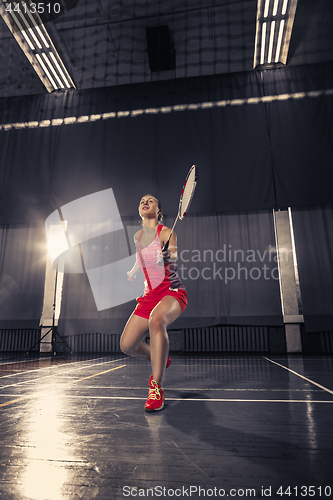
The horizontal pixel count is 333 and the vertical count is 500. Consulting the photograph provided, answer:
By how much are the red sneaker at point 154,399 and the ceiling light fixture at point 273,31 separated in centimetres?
678

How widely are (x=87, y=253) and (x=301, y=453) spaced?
6618 millimetres

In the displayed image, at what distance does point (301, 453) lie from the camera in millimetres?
941

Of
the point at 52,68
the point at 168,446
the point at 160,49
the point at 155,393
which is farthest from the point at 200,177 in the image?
the point at 168,446

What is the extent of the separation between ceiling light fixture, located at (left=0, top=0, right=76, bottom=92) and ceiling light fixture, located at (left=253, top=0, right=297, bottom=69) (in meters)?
4.19

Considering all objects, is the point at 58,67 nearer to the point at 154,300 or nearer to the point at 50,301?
the point at 50,301

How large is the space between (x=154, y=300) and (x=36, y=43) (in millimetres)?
6985

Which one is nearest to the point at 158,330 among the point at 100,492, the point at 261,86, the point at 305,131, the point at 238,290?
the point at 100,492

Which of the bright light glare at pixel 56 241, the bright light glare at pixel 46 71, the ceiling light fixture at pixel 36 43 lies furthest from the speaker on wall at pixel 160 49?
the bright light glare at pixel 56 241

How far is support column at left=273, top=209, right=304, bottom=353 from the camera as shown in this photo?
627 cm

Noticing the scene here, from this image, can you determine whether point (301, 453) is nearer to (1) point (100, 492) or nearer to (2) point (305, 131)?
(1) point (100, 492)

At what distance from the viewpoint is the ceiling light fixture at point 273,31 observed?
5711 millimetres

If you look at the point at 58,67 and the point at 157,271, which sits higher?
the point at 58,67

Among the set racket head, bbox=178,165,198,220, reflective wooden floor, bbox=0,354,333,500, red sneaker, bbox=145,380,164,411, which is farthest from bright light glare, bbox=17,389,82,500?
racket head, bbox=178,165,198,220

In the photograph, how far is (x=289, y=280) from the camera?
21.6 ft
